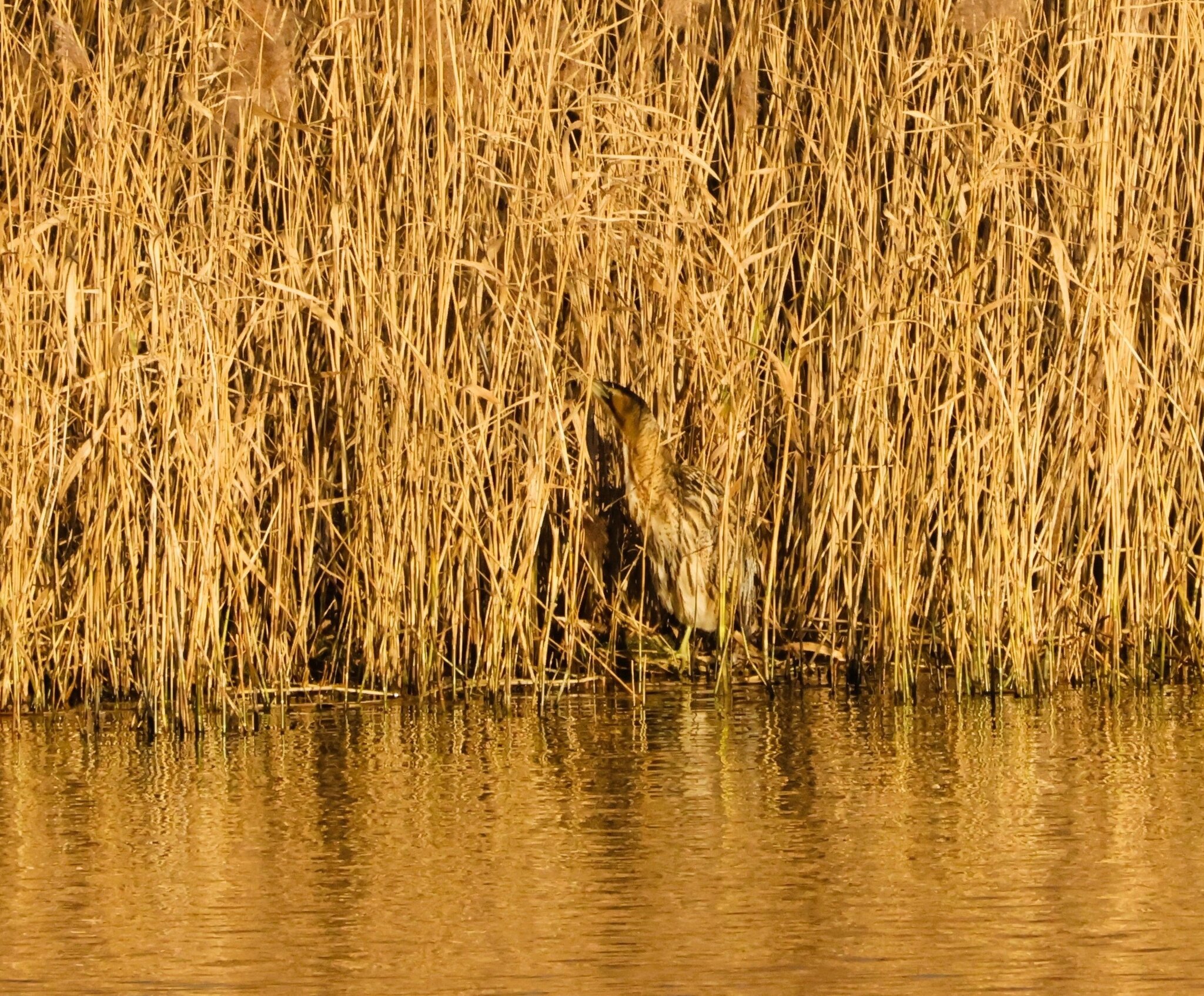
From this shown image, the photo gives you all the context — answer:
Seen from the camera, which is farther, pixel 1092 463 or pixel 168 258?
pixel 1092 463

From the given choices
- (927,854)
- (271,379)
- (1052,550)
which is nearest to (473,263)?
(271,379)

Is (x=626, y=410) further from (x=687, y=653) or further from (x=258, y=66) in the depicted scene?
(x=258, y=66)

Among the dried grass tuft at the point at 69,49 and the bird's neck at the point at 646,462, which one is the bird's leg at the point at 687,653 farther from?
the dried grass tuft at the point at 69,49

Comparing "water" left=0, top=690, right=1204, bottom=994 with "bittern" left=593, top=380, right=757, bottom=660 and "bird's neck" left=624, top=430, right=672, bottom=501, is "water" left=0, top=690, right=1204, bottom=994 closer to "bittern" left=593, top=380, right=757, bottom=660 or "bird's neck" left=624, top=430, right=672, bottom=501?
"bittern" left=593, top=380, right=757, bottom=660

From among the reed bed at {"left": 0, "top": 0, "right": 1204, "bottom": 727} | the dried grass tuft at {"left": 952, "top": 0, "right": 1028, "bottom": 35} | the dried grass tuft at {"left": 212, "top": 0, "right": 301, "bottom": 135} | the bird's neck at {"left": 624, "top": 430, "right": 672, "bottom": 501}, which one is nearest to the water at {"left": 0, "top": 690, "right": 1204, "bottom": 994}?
Result: the reed bed at {"left": 0, "top": 0, "right": 1204, "bottom": 727}

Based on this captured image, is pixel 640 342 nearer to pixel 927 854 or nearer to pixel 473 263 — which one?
pixel 473 263

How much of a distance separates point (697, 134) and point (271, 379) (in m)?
1.17

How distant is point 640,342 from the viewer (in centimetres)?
565

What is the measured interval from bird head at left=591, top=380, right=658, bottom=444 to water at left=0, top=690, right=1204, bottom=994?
635 mm

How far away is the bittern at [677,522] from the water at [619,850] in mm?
369

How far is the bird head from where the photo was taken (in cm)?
541

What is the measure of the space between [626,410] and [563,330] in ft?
1.07

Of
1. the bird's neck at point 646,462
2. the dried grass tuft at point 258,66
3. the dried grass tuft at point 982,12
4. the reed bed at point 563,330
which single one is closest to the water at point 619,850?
the reed bed at point 563,330

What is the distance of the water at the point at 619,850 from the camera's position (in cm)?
313
